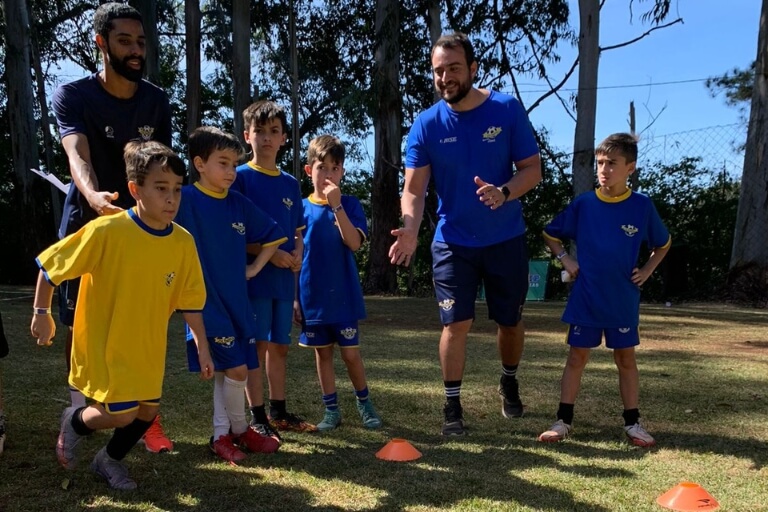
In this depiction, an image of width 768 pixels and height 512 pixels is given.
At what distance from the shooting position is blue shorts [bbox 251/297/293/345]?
3.98 meters

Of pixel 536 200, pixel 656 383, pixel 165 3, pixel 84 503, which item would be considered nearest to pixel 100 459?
pixel 84 503

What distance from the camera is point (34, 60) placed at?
80.2 feet

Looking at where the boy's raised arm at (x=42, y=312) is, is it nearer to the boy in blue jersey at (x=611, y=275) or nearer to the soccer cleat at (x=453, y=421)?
the soccer cleat at (x=453, y=421)

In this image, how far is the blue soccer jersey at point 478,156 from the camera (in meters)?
4.18

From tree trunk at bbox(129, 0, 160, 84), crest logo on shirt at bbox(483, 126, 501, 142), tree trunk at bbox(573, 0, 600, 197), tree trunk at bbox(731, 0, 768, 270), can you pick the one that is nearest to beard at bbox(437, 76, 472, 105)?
crest logo on shirt at bbox(483, 126, 501, 142)

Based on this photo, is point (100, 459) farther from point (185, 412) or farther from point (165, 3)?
point (165, 3)

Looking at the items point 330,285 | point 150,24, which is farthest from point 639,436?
point 150,24

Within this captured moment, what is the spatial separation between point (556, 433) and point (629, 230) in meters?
1.20

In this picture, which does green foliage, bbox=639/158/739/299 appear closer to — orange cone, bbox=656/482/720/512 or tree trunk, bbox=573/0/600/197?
tree trunk, bbox=573/0/600/197

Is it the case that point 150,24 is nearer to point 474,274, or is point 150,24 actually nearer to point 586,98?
point 586,98

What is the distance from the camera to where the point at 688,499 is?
9.18 feet

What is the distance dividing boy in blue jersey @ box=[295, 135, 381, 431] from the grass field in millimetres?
262

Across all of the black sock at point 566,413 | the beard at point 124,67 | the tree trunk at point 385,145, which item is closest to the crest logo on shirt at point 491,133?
the black sock at point 566,413

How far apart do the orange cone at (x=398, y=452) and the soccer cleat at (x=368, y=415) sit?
64 centimetres
